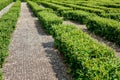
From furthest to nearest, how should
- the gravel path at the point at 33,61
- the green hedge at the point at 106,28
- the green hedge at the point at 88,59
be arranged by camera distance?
the green hedge at the point at 106,28
the gravel path at the point at 33,61
the green hedge at the point at 88,59

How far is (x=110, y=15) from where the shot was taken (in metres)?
23.8

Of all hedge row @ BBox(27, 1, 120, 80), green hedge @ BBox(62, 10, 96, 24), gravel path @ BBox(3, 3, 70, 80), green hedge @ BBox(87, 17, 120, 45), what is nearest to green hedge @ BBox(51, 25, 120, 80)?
hedge row @ BBox(27, 1, 120, 80)

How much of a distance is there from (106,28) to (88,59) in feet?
30.0

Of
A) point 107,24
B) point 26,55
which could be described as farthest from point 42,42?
point 107,24

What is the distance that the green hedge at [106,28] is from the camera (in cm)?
1567

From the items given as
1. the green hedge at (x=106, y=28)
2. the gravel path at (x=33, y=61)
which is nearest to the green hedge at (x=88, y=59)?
the gravel path at (x=33, y=61)

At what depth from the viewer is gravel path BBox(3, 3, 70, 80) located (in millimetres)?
10341

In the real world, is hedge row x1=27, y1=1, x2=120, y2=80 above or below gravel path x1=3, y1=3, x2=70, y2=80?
above

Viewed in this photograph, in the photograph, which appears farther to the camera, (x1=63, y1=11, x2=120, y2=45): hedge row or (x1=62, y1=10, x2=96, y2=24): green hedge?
(x1=62, y1=10, x2=96, y2=24): green hedge

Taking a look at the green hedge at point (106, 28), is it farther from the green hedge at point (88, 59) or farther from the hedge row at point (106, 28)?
the green hedge at point (88, 59)

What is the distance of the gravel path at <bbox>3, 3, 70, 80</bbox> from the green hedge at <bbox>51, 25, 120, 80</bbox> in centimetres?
94

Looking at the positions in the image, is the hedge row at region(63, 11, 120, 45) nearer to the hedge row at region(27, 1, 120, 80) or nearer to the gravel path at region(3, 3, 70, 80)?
the gravel path at region(3, 3, 70, 80)

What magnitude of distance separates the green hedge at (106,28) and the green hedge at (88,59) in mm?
3949

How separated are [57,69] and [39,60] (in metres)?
1.66
